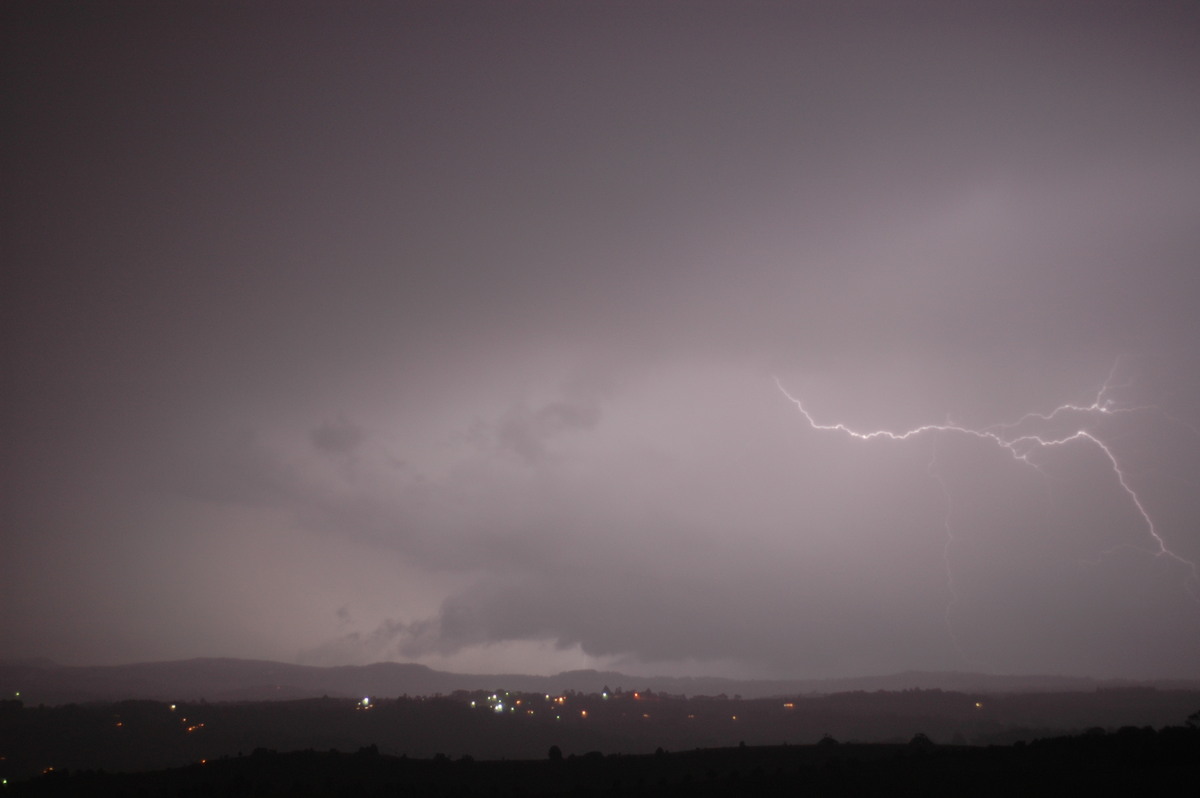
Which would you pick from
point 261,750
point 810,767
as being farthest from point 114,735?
point 810,767

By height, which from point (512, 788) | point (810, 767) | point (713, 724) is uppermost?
point (810, 767)

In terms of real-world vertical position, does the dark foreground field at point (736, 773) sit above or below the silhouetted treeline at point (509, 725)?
above

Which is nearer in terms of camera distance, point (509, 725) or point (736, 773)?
point (736, 773)

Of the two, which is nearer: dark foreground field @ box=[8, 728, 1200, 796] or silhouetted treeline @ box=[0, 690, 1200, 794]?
dark foreground field @ box=[8, 728, 1200, 796]

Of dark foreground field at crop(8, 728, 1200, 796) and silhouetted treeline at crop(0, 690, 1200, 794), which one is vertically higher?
dark foreground field at crop(8, 728, 1200, 796)

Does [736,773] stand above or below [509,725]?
above

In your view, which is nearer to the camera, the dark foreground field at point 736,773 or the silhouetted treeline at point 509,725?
the dark foreground field at point 736,773

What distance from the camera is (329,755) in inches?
1348

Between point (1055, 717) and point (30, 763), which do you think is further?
point (1055, 717)

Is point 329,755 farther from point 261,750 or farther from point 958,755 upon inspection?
point 958,755

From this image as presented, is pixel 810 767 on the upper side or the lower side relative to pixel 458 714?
upper

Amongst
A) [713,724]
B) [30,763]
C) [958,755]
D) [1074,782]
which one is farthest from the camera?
[713,724]

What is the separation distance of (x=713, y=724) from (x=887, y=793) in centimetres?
6951

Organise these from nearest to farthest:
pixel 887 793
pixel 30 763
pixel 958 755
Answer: pixel 887 793 → pixel 958 755 → pixel 30 763
